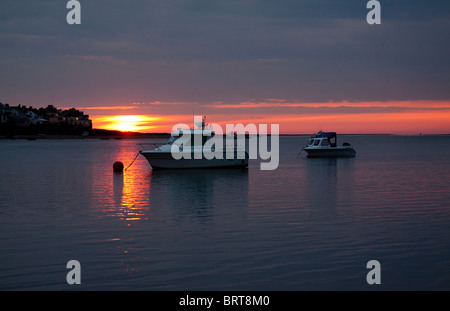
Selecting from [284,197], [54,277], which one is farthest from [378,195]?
[54,277]

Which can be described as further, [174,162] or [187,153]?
[174,162]

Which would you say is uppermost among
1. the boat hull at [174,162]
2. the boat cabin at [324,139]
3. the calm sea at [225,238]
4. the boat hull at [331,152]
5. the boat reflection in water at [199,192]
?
the boat cabin at [324,139]

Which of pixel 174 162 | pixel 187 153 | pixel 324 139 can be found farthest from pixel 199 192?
pixel 324 139

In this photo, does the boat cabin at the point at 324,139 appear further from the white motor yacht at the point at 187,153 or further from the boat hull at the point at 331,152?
the white motor yacht at the point at 187,153

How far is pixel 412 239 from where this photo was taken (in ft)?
50.4

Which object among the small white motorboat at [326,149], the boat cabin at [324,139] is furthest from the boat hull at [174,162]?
the boat cabin at [324,139]

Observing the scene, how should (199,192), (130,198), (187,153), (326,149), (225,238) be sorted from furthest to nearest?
1. (326,149)
2. (187,153)
3. (199,192)
4. (130,198)
5. (225,238)

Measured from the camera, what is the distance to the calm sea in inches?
443

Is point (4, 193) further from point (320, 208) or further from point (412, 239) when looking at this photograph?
point (412, 239)

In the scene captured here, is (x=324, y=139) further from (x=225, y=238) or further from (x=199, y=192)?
(x=225, y=238)

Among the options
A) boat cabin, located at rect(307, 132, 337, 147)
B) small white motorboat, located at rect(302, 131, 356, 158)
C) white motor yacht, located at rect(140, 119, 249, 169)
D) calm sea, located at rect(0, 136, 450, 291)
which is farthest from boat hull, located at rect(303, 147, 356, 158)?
calm sea, located at rect(0, 136, 450, 291)

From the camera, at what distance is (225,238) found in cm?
1555

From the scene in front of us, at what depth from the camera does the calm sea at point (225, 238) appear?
11250 mm
